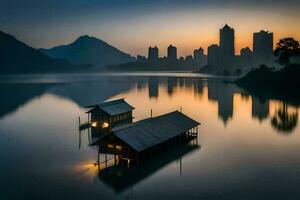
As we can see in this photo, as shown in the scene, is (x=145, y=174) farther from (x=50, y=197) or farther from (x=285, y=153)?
(x=285, y=153)

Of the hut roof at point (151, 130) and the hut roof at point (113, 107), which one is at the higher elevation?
the hut roof at point (113, 107)

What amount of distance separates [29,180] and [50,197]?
512cm

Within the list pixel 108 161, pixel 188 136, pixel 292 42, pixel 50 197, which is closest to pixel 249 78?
pixel 292 42

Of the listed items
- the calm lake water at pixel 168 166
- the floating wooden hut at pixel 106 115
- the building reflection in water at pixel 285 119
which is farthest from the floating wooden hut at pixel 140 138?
the building reflection in water at pixel 285 119

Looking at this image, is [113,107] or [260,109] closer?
[113,107]

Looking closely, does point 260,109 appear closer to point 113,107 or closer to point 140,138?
point 113,107

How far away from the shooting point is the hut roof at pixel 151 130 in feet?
113

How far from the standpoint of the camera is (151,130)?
126ft

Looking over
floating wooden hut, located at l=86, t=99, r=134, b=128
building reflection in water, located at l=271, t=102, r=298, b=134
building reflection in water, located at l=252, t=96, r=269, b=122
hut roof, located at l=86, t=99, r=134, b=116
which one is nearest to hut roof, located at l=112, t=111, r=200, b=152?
floating wooden hut, located at l=86, t=99, r=134, b=128

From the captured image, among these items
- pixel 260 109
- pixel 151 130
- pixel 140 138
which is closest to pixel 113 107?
pixel 151 130

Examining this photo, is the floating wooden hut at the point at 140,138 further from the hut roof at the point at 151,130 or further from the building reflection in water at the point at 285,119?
the building reflection in water at the point at 285,119

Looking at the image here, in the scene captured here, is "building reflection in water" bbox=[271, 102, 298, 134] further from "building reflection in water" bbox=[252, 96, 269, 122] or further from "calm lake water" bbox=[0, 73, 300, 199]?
"building reflection in water" bbox=[252, 96, 269, 122]

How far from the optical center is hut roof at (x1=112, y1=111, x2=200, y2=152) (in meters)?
34.3

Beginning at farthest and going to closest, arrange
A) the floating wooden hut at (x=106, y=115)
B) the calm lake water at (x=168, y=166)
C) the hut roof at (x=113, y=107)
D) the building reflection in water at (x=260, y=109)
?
1. the building reflection in water at (x=260, y=109)
2. the hut roof at (x=113, y=107)
3. the floating wooden hut at (x=106, y=115)
4. the calm lake water at (x=168, y=166)
